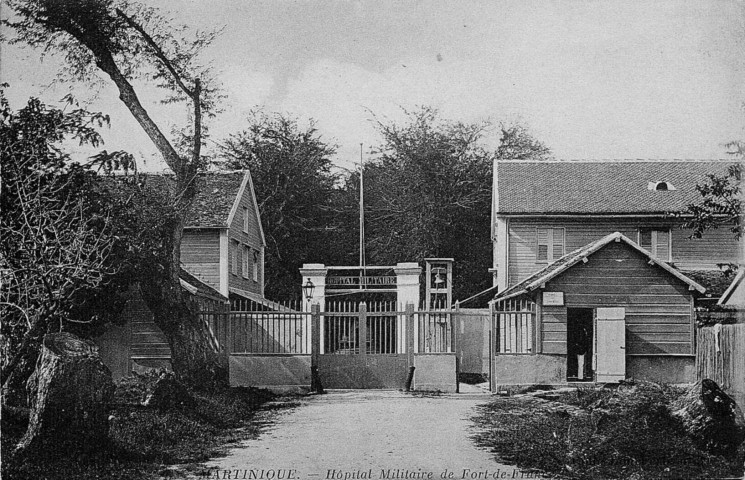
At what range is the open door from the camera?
1967cm

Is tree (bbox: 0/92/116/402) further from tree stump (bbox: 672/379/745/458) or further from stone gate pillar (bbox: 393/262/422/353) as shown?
stone gate pillar (bbox: 393/262/422/353)

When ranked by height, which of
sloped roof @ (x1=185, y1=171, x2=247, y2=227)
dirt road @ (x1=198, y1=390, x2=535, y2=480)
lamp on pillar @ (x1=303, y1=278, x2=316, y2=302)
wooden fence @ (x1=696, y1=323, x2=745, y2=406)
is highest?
sloped roof @ (x1=185, y1=171, x2=247, y2=227)

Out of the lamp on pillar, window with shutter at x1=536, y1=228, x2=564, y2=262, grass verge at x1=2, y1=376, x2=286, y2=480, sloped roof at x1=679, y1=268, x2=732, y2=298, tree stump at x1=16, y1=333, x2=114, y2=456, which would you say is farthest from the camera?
window with shutter at x1=536, y1=228, x2=564, y2=262

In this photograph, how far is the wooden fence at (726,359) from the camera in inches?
483

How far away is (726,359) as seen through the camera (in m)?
14.3

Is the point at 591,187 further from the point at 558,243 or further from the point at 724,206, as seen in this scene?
the point at 724,206

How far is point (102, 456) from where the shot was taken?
411 inches

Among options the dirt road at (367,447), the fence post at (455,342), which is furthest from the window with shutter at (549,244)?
the dirt road at (367,447)

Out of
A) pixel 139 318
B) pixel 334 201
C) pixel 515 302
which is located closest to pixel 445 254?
pixel 515 302

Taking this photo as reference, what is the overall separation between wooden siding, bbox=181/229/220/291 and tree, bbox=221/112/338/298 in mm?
1477

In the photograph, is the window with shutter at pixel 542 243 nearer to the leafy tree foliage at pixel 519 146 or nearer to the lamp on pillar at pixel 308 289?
the leafy tree foliage at pixel 519 146

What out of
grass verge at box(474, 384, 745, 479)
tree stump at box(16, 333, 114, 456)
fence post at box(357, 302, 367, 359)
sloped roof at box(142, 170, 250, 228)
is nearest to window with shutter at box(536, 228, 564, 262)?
fence post at box(357, 302, 367, 359)

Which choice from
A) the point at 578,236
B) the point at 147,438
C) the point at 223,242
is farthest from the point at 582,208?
the point at 147,438

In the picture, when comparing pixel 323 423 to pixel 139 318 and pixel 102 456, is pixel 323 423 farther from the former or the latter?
pixel 139 318
